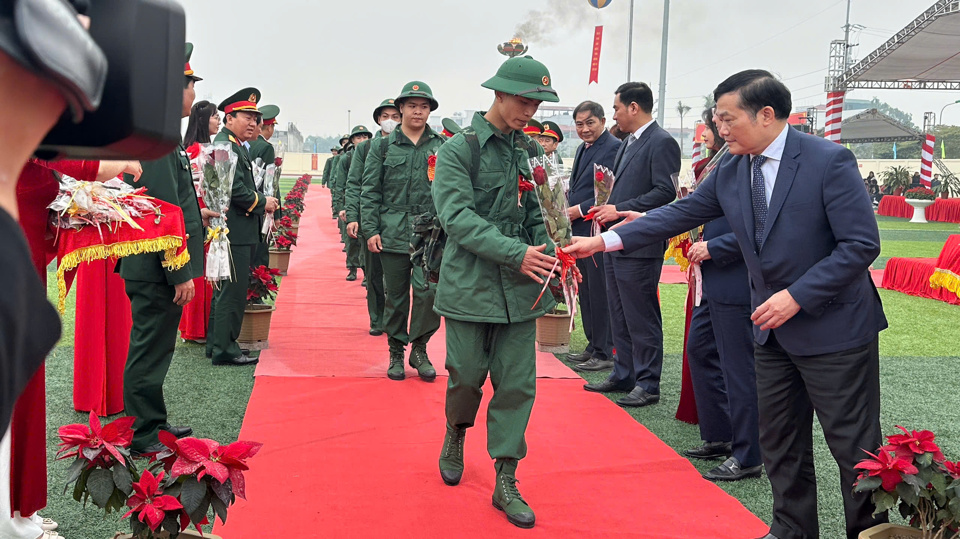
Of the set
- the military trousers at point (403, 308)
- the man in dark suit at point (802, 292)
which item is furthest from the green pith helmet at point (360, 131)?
the man in dark suit at point (802, 292)

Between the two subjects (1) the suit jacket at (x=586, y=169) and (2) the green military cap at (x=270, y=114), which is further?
(2) the green military cap at (x=270, y=114)

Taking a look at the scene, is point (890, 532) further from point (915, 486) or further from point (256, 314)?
point (256, 314)

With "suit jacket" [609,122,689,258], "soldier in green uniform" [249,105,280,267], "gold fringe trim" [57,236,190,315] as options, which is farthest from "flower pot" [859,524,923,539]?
Result: "soldier in green uniform" [249,105,280,267]

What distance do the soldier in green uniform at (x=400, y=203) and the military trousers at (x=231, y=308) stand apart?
38.7 inches

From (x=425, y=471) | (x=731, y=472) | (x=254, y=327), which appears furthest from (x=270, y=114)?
(x=731, y=472)

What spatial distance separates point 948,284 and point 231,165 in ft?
27.9

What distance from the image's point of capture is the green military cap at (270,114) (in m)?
9.47

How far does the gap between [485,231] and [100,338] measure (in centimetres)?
258

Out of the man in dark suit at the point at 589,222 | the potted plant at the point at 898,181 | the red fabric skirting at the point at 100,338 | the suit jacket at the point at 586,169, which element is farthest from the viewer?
the potted plant at the point at 898,181

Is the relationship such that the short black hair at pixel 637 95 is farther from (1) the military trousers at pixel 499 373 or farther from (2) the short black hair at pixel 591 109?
(1) the military trousers at pixel 499 373

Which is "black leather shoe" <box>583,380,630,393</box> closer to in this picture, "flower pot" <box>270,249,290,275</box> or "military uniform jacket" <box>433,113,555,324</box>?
"military uniform jacket" <box>433,113,555,324</box>

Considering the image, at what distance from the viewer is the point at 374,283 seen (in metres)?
7.13

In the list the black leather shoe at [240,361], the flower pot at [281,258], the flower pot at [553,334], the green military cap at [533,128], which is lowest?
the black leather shoe at [240,361]

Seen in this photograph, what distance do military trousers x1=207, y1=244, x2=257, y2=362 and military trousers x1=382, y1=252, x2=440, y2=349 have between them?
108 centimetres
